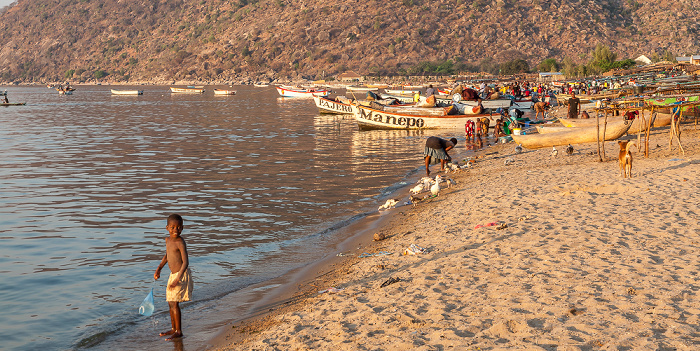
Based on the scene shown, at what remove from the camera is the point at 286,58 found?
509 feet

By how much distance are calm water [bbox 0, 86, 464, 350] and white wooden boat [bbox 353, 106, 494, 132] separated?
0.64 m

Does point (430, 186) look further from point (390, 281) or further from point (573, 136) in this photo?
point (573, 136)

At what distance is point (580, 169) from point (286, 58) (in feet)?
472

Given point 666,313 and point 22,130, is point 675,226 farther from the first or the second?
point 22,130

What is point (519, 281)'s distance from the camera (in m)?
7.75

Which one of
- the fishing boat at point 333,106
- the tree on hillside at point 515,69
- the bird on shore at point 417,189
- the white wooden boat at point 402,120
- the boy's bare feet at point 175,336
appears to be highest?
the tree on hillside at point 515,69

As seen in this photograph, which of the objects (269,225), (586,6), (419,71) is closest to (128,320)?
(269,225)

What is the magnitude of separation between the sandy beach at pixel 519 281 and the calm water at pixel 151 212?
1.70 meters

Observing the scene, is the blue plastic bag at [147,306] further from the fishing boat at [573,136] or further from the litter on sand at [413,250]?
the fishing boat at [573,136]

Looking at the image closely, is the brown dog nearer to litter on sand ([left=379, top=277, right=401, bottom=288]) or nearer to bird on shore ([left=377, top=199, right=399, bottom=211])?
bird on shore ([left=377, top=199, right=399, bottom=211])

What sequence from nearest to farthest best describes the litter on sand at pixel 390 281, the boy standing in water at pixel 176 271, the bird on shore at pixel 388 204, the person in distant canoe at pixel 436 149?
the boy standing in water at pixel 176 271, the litter on sand at pixel 390 281, the bird on shore at pixel 388 204, the person in distant canoe at pixel 436 149

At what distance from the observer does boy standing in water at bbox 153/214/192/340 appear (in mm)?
7301

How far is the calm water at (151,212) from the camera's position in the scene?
909 centimetres

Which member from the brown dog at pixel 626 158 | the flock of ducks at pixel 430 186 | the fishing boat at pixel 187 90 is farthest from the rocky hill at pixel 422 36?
the brown dog at pixel 626 158
